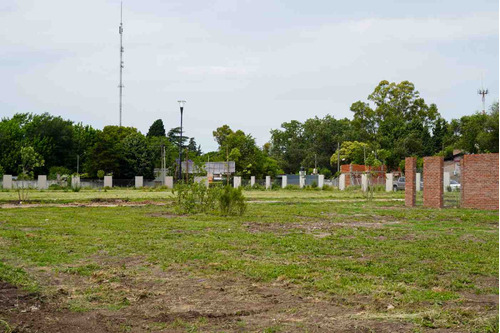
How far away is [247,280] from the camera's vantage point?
7.10 metres

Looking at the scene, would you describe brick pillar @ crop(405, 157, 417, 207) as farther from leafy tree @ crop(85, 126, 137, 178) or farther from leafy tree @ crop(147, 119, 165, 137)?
leafy tree @ crop(147, 119, 165, 137)

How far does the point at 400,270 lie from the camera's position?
779 cm

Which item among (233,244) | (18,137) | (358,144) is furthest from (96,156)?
(233,244)

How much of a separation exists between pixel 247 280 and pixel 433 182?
18209 mm

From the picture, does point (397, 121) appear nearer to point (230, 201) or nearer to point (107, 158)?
point (107, 158)

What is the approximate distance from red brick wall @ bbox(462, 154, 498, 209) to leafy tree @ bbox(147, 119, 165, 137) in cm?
6793

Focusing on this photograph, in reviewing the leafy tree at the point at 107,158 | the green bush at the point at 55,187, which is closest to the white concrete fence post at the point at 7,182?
the green bush at the point at 55,187

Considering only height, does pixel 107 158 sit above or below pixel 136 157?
below

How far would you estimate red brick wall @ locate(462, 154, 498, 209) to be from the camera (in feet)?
72.4

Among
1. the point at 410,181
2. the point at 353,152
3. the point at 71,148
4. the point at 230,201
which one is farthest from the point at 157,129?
the point at 230,201

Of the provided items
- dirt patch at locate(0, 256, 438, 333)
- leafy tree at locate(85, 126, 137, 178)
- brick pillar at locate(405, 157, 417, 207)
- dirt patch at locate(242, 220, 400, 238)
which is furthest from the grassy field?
leafy tree at locate(85, 126, 137, 178)

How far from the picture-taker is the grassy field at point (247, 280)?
5.23 meters

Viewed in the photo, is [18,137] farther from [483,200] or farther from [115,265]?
[115,265]

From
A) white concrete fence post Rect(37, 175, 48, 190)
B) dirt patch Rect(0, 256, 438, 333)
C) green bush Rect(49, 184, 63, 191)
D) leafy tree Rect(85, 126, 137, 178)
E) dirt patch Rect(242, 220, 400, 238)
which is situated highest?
leafy tree Rect(85, 126, 137, 178)
